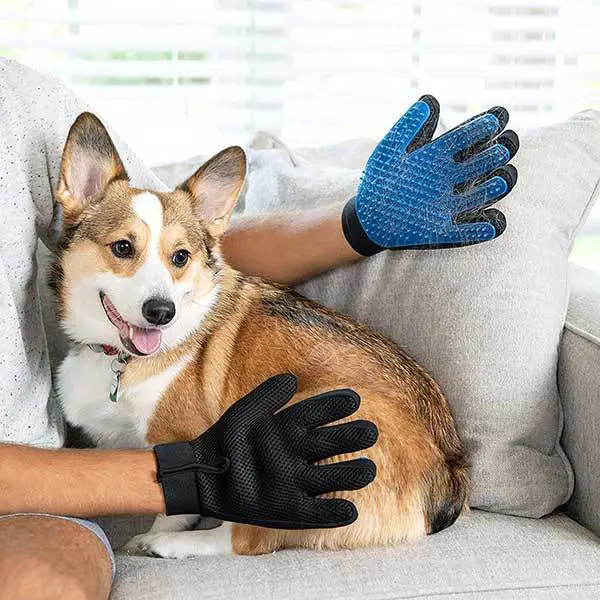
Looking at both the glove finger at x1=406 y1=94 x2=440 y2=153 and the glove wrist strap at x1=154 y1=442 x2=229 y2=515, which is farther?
the glove finger at x1=406 y1=94 x2=440 y2=153

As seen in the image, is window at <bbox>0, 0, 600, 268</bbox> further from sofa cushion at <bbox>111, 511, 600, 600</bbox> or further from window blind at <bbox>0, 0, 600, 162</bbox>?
sofa cushion at <bbox>111, 511, 600, 600</bbox>

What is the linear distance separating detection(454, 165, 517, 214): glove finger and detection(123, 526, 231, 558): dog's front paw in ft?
2.14

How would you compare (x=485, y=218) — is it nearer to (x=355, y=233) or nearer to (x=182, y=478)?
(x=355, y=233)

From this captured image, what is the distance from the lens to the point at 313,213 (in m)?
1.75

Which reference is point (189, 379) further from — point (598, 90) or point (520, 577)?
point (598, 90)

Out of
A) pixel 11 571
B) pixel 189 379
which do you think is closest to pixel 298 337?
pixel 189 379

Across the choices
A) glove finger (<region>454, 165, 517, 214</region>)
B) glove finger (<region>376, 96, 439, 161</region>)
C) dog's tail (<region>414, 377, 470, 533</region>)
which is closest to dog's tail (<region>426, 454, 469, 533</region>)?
dog's tail (<region>414, 377, 470, 533</region>)

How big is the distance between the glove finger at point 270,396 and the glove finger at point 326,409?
27mm

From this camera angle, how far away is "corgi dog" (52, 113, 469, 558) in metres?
1.45

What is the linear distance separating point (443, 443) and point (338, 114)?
1.51m

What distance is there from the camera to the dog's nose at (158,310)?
1.43 meters

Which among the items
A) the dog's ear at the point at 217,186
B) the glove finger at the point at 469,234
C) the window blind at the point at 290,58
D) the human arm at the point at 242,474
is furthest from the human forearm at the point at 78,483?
the window blind at the point at 290,58

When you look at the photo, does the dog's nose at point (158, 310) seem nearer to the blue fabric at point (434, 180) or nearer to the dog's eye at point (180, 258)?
the dog's eye at point (180, 258)

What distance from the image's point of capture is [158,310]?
4.69 ft
